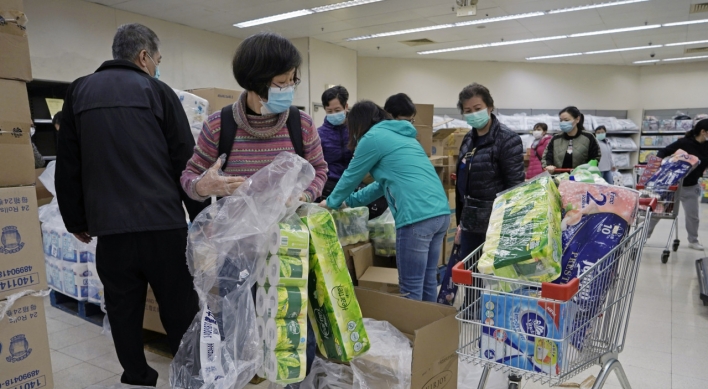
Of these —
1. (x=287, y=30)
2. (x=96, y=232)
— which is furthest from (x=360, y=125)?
(x=287, y=30)

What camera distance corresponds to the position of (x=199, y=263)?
4.26 ft

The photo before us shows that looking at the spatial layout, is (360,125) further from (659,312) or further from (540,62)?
(540,62)

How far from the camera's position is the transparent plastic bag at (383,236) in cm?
300

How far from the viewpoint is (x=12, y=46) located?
154cm

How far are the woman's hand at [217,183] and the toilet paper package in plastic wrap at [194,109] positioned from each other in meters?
1.45

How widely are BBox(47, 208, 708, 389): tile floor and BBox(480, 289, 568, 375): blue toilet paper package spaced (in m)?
0.99

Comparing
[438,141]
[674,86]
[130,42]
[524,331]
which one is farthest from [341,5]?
[674,86]

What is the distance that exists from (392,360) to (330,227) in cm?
63

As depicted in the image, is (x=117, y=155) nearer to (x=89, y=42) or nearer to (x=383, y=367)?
(x=383, y=367)

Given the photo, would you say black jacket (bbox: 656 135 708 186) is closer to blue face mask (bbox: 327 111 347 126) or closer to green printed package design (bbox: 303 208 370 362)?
blue face mask (bbox: 327 111 347 126)

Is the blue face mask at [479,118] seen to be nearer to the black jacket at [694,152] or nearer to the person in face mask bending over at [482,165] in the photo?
the person in face mask bending over at [482,165]

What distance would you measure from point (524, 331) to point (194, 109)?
232 cm

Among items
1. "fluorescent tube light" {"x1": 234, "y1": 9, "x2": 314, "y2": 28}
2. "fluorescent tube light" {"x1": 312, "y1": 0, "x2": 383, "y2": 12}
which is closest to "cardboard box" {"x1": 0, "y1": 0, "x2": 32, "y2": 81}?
"fluorescent tube light" {"x1": 312, "y1": 0, "x2": 383, "y2": 12}

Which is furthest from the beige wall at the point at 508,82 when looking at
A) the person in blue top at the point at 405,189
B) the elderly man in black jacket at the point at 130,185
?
the elderly man in black jacket at the point at 130,185
